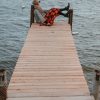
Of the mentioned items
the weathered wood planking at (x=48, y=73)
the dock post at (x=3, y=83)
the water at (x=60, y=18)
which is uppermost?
the dock post at (x=3, y=83)

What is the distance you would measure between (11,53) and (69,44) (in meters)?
6.18

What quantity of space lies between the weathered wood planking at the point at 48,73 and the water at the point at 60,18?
5.76 ft

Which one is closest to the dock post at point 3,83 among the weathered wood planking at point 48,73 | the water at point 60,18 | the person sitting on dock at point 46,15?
the weathered wood planking at point 48,73

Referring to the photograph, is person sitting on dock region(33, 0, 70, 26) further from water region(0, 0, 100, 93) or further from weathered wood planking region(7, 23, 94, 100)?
water region(0, 0, 100, 93)

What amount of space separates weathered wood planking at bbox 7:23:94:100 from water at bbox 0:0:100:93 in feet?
5.76

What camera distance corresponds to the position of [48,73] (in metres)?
11.8

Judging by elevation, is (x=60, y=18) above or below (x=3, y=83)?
below

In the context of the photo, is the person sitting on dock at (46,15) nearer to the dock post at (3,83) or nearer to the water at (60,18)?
the water at (60,18)

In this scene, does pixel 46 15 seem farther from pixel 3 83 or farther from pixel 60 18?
pixel 60 18

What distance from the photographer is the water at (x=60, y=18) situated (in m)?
19.5

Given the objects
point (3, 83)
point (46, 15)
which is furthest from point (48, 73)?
point (46, 15)

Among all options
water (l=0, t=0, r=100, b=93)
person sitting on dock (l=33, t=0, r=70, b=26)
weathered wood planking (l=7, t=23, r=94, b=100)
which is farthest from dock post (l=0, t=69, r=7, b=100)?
person sitting on dock (l=33, t=0, r=70, b=26)

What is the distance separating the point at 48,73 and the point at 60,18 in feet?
61.7

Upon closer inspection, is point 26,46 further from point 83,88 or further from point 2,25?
point 2,25
